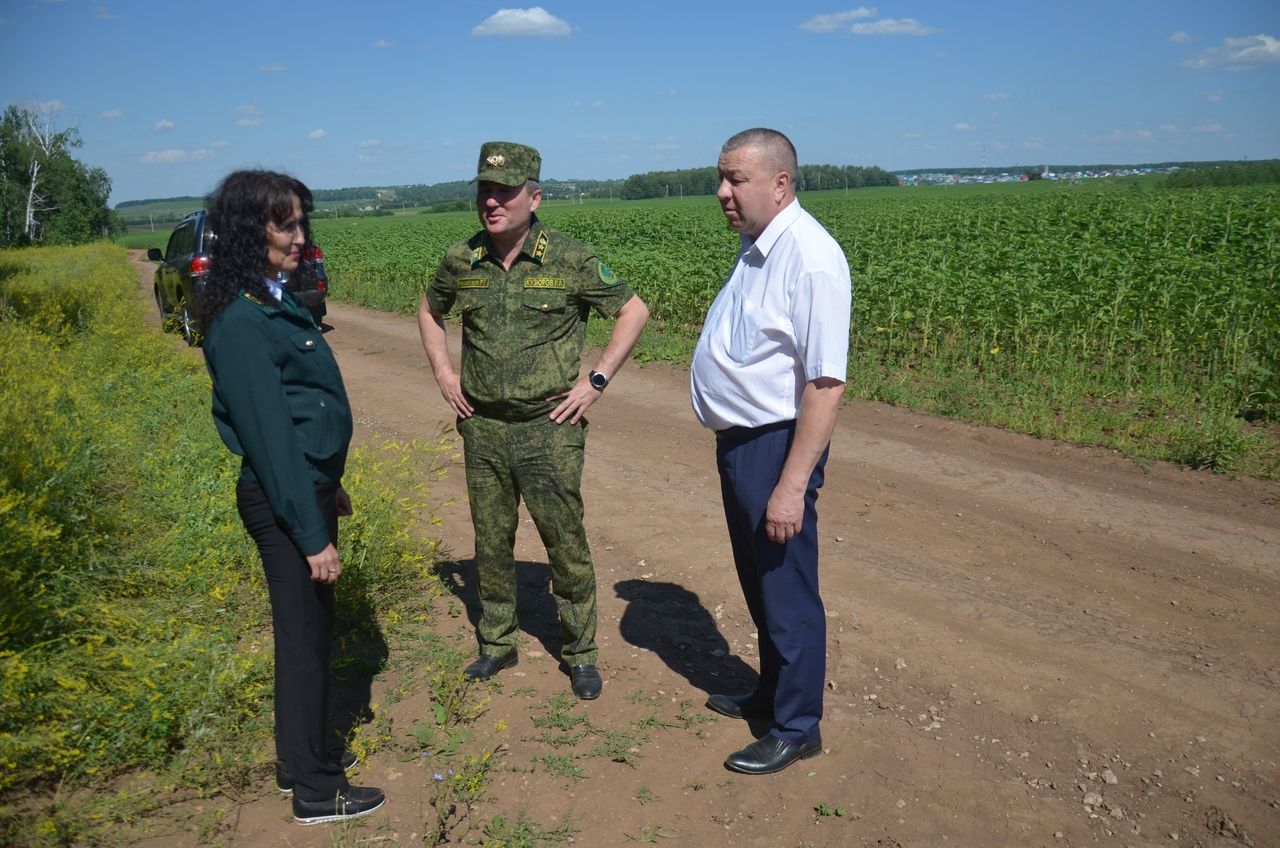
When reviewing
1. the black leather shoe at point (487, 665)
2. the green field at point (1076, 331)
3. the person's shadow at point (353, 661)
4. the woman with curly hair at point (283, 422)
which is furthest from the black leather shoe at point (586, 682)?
the green field at point (1076, 331)

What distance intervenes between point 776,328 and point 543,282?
1188 millimetres

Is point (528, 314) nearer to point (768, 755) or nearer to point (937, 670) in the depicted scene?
point (768, 755)

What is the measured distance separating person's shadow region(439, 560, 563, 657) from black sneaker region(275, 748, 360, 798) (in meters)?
1.20

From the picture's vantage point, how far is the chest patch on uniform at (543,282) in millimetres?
3918

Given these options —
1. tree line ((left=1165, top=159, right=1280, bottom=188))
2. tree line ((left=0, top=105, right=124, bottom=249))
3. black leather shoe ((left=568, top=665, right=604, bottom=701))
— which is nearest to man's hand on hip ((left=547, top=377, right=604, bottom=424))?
black leather shoe ((left=568, top=665, right=604, bottom=701))

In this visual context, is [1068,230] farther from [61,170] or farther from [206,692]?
[61,170]

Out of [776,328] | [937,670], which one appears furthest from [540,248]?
[937,670]

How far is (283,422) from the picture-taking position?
2.82m

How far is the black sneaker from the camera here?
10.8ft

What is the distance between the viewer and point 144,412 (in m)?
7.53

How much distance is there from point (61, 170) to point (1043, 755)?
8043 centimetres

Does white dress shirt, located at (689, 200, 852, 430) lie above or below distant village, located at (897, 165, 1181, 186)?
below

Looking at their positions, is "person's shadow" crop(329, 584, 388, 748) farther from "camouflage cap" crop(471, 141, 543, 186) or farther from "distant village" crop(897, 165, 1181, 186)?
"distant village" crop(897, 165, 1181, 186)

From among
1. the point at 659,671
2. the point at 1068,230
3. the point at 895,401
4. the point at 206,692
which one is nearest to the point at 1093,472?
the point at 895,401
